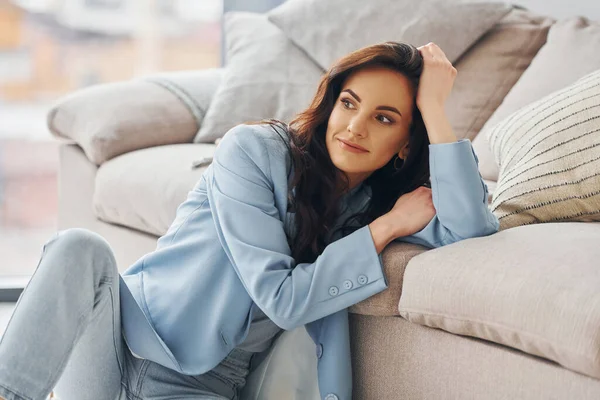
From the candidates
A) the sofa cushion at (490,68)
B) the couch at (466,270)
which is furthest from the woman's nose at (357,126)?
the sofa cushion at (490,68)

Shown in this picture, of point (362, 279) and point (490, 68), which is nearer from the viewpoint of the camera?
point (362, 279)

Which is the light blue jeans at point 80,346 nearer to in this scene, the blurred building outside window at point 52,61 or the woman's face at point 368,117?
the woman's face at point 368,117

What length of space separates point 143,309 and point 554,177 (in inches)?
31.5

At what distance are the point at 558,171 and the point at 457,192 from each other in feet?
0.97

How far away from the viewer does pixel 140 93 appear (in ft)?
9.22

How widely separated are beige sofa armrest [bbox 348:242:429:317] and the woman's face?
168 millimetres

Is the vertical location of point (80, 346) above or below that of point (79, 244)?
below

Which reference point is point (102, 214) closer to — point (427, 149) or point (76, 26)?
point (427, 149)

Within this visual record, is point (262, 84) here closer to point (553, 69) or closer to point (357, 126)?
point (553, 69)

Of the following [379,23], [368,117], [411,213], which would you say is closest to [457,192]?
[411,213]

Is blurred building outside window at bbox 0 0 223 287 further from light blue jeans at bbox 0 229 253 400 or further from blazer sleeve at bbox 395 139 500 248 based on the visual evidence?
blazer sleeve at bbox 395 139 500 248

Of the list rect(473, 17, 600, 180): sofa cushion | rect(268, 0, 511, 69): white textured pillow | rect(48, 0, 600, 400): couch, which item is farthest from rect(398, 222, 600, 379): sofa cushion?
rect(268, 0, 511, 69): white textured pillow

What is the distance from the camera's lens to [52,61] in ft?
14.5

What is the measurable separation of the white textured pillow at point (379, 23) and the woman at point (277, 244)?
1.06 metres
